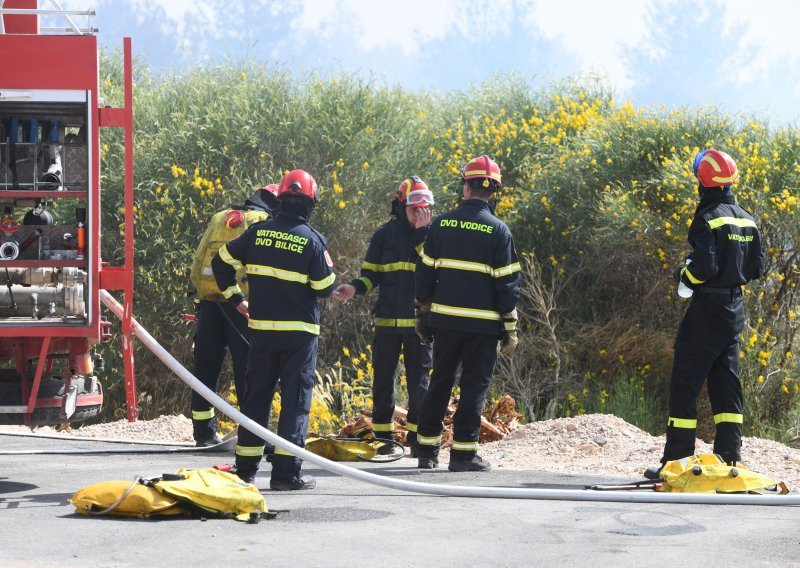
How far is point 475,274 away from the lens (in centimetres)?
833

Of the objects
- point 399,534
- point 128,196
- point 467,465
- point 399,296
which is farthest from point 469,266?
point 399,534

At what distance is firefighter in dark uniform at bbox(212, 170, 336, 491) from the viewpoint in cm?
736

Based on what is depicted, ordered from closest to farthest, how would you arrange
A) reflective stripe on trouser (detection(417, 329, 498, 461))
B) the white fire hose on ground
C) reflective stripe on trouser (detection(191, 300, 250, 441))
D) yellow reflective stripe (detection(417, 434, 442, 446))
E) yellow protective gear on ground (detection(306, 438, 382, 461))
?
the white fire hose on ground → reflective stripe on trouser (detection(417, 329, 498, 461)) → yellow reflective stripe (detection(417, 434, 442, 446)) → yellow protective gear on ground (detection(306, 438, 382, 461)) → reflective stripe on trouser (detection(191, 300, 250, 441))

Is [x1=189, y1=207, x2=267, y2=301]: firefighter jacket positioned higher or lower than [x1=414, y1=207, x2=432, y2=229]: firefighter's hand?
lower

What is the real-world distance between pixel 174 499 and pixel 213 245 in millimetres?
3079

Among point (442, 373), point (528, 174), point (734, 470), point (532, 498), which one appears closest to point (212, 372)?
point (442, 373)

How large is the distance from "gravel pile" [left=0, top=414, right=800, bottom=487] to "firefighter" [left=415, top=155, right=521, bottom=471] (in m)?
0.80

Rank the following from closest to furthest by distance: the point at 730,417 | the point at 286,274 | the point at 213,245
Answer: the point at 286,274
the point at 730,417
the point at 213,245

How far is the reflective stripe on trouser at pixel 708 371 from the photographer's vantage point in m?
7.86

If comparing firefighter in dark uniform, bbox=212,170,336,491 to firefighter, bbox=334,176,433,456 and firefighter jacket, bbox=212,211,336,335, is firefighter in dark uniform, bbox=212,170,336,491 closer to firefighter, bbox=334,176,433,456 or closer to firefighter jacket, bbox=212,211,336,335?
firefighter jacket, bbox=212,211,336,335

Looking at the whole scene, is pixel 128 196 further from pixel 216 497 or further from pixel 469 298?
pixel 469 298

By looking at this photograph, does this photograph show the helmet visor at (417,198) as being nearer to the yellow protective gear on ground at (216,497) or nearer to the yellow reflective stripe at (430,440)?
the yellow reflective stripe at (430,440)

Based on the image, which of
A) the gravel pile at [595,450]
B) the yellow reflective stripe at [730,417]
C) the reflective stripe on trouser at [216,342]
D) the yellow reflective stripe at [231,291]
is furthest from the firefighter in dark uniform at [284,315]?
the yellow reflective stripe at [730,417]

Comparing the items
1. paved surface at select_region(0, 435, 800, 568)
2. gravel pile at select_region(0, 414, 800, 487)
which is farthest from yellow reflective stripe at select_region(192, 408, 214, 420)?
paved surface at select_region(0, 435, 800, 568)
